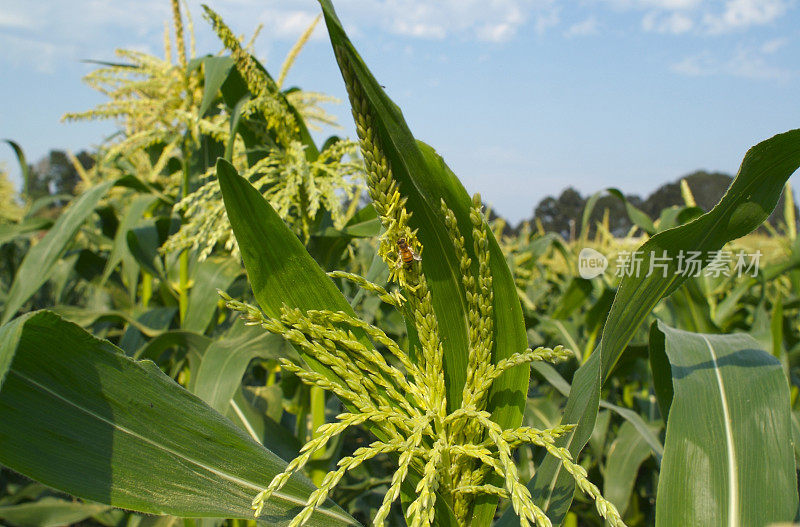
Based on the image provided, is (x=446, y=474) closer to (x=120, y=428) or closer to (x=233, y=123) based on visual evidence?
(x=120, y=428)

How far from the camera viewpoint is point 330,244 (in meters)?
1.86

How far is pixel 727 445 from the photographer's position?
96cm

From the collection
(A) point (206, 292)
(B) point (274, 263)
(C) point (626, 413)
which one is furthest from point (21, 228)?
(C) point (626, 413)

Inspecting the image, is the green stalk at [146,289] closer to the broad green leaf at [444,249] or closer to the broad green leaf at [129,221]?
the broad green leaf at [129,221]

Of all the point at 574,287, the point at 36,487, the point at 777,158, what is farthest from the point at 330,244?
the point at 36,487

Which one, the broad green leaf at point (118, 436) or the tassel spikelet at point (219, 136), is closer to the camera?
the broad green leaf at point (118, 436)

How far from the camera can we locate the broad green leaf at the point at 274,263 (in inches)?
34.9

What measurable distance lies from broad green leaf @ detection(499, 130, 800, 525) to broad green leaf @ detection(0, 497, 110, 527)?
2157 mm

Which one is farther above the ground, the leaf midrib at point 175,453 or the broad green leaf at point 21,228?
the broad green leaf at point 21,228

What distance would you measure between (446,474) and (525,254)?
10.4 ft

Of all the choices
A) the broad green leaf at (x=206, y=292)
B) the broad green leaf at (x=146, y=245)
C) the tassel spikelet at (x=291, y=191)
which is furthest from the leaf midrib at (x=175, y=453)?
the broad green leaf at (x=146, y=245)

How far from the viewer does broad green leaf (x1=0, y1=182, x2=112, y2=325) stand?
1.84 metres

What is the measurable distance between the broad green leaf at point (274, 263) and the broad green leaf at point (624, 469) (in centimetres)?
150

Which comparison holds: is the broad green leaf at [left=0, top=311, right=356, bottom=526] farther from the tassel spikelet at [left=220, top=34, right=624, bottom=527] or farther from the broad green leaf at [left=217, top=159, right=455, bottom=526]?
the broad green leaf at [left=217, top=159, right=455, bottom=526]
